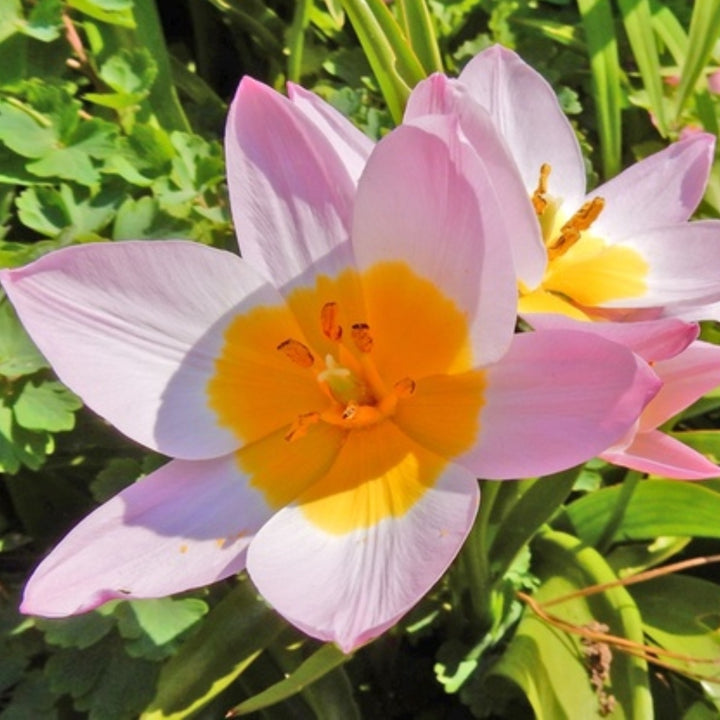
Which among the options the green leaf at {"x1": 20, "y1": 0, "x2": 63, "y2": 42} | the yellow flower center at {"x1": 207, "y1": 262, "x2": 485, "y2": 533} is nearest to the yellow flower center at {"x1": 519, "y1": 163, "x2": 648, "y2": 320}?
the yellow flower center at {"x1": 207, "y1": 262, "x2": 485, "y2": 533}

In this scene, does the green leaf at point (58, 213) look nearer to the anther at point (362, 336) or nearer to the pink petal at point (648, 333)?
the anther at point (362, 336)

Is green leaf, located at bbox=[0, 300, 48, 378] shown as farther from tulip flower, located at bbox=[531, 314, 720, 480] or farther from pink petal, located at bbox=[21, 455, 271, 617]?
tulip flower, located at bbox=[531, 314, 720, 480]

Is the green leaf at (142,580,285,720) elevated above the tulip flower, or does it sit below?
below

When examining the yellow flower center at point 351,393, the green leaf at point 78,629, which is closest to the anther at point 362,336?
the yellow flower center at point 351,393

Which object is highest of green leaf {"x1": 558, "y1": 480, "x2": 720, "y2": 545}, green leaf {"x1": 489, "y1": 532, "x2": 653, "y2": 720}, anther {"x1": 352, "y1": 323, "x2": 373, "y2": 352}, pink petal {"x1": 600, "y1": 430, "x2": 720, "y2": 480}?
anther {"x1": 352, "y1": 323, "x2": 373, "y2": 352}

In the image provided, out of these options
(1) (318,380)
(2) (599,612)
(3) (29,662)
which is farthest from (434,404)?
(3) (29,662)

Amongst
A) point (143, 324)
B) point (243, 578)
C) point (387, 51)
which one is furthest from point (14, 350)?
point (387, 51)

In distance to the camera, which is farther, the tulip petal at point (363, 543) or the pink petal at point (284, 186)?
the pink petal at point (284, 186)
